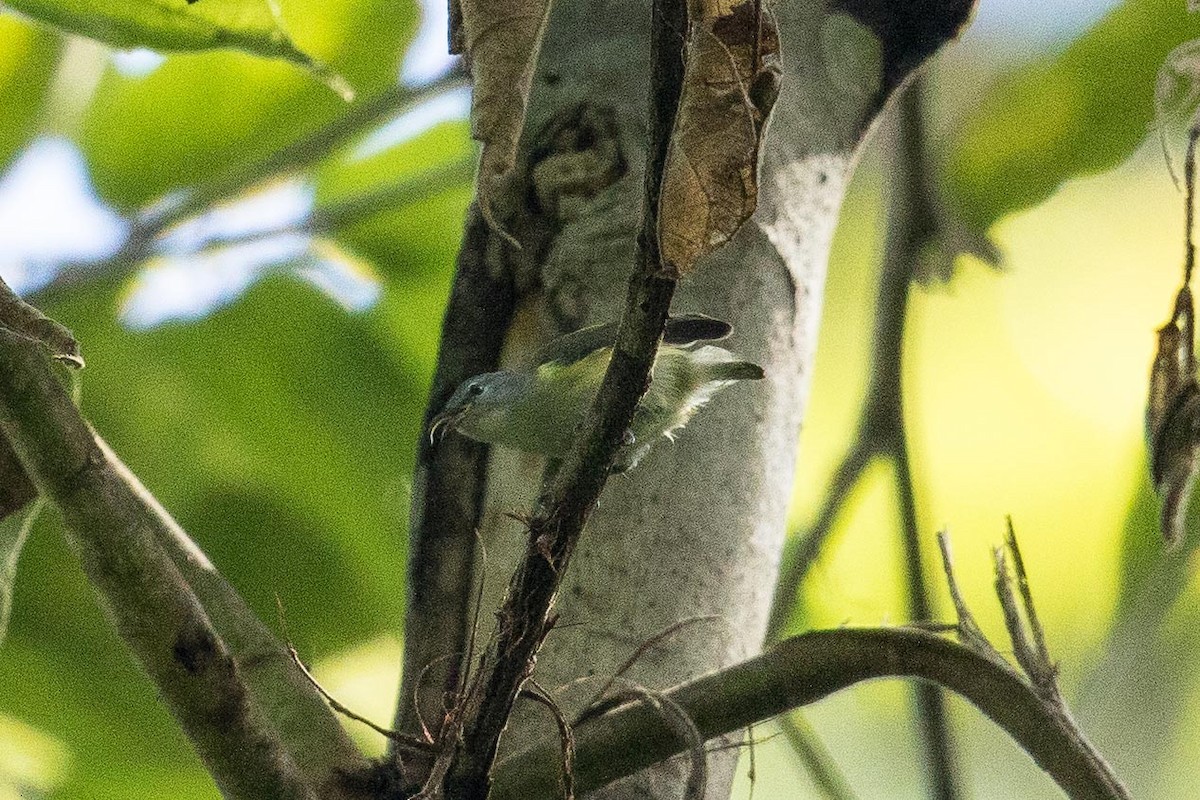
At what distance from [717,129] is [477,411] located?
40.3 inches

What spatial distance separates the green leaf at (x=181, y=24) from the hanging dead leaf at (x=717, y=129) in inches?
38.2

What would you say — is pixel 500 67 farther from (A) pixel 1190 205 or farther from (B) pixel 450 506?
(B) pixel 450 506

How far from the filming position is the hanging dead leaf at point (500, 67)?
1.09 m

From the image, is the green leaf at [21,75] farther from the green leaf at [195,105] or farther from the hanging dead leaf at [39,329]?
the hanging dead leaf at [39,329]

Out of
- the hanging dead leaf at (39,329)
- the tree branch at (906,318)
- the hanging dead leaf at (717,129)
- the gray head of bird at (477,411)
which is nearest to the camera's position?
the hanging dead leaf at (717,129)

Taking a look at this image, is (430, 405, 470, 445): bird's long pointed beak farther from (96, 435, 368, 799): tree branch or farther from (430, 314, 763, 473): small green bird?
(96, 435, 368, 799): tree branch

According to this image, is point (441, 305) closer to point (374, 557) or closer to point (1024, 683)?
point (374, 557)

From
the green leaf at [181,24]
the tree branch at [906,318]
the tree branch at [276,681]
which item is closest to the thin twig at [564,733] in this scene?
the tree branch at [276,681]

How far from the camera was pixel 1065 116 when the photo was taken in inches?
113

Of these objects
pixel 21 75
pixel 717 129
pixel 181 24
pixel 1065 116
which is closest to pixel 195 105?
pixel 21 75

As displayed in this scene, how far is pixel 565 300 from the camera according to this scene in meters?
1.84

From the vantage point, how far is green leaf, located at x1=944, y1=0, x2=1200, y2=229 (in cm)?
279

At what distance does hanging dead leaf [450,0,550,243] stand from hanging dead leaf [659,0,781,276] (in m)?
0.18

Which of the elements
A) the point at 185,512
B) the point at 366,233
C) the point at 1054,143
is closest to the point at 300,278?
the point at 366,233
